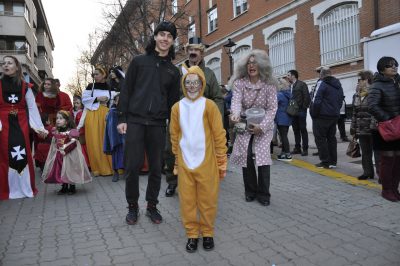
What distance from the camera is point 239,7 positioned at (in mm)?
21859

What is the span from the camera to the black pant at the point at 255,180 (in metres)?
5.13

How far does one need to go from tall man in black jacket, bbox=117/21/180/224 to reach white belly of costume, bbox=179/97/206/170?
0.69 metres

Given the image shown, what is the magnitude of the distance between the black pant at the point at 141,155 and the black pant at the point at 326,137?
4.06 m

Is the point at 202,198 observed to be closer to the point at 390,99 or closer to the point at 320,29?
the point at 390,99

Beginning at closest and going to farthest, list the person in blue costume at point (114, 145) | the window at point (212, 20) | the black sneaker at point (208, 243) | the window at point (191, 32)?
1. the black sneaker at point (208, 243)
2. the window at point (191, 32)
3. the person in blue costume at point (114, 145)
4. the window at point (212, 20)

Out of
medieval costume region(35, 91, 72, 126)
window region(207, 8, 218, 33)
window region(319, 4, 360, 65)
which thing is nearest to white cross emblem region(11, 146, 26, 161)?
medieval costume region(35, 91, 72, 126)

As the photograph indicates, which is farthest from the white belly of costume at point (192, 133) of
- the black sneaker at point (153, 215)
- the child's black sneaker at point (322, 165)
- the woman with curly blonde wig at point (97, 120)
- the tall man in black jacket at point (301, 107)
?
the tall man in black jacket at point (301, 107)

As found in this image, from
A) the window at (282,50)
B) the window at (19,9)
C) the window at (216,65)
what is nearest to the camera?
the window at (282,50)

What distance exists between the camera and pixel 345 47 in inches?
560

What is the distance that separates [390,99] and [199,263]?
11.2ft

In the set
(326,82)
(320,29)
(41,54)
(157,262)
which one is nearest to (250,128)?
(157,262)

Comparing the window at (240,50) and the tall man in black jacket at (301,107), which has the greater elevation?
the window at (240,50)

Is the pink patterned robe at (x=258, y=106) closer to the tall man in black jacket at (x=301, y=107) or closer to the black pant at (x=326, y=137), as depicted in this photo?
the black pant at (x=326, y=137)

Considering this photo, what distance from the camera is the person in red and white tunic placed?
19.1ft
